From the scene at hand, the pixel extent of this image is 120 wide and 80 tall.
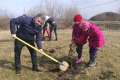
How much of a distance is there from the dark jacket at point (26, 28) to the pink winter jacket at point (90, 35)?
1.16m

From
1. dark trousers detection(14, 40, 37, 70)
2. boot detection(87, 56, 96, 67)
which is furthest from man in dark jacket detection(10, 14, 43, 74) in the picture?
boot detection(87, 56, 96, 67)

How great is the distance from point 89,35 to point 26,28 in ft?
6.13

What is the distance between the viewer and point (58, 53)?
43.3 ft

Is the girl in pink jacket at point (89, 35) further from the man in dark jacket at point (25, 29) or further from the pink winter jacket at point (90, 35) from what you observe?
the man in dark jacket at point (25, 29)

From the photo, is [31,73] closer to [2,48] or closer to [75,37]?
[75,37]

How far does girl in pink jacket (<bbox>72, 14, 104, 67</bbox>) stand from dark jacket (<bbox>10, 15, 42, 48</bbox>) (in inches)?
45.1

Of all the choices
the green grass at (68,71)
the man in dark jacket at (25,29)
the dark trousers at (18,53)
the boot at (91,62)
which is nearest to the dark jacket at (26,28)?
the man in dark jacket at (25,29)

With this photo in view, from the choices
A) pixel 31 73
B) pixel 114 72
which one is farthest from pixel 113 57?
pixel 31 73

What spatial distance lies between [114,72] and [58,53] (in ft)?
8.45

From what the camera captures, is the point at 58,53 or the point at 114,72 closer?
the point at 114,72

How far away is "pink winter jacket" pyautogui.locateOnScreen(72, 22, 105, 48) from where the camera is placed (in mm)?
11273

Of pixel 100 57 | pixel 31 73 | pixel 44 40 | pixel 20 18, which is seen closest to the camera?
pixel 20 18

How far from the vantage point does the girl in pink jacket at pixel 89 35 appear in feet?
36.8

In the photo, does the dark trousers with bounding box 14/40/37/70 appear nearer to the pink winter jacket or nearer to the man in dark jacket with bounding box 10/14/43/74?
the man in dark jacket with bounding box 10/14/43/74
